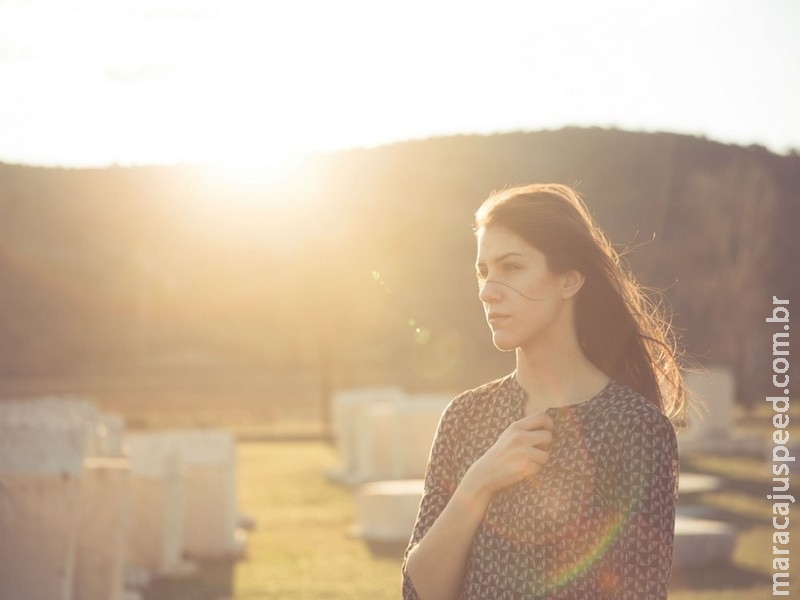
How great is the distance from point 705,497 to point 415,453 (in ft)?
18.7

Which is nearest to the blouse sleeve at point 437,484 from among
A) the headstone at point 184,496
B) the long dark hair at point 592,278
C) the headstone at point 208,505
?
the long dark hair at point 592,278

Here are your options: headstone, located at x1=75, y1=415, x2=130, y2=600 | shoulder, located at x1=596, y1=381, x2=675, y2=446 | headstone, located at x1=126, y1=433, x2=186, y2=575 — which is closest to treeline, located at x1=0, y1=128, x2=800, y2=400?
headstone, located at x1=126, y1=433, x2=186, y2=575

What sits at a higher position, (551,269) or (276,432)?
(551,269)

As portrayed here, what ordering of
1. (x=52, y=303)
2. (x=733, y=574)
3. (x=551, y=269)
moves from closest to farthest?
(x=551, y=269)
(x=733, y=574)
(x=52, y=303)

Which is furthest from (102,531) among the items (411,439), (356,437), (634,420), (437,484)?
(356,437)

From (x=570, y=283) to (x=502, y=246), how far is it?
215mm

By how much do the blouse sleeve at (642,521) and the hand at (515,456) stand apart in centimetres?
20

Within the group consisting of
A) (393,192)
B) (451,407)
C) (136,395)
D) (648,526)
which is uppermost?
(393,192)

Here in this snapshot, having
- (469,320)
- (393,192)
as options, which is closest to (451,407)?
(469,320)

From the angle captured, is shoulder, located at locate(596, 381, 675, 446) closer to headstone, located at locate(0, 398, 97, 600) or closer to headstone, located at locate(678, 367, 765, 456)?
headstone, located at locate(0, 398, 97, 600)

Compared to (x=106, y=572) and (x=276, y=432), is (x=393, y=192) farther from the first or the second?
(x=106, y=572)

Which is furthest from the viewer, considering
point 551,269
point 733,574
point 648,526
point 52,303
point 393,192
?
point 393,192

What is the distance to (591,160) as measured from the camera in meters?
132

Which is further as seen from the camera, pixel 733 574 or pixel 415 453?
pixel 415 453
